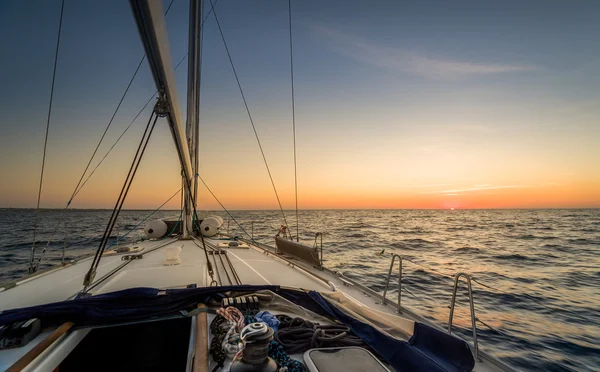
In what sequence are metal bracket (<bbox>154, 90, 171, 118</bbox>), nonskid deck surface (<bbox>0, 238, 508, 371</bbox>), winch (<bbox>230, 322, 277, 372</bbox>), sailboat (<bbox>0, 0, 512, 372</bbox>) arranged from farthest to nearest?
nonskid deck surface (<bbox>0, 238, 508, 371</bbox>) → metal bracket (<bbox>154, 90, 171, 118</bbox>) → sailboat (<bbox>0, 0, 512, 372</bbox>) → winch (<bbox>230, 322, 277, 372</bbox>)

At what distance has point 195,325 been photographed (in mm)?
2424

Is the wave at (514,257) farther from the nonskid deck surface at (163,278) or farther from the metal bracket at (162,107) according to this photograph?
the metal bracket at (162,107)

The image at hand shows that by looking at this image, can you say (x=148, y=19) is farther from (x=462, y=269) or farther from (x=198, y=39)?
(x=462, y=269)

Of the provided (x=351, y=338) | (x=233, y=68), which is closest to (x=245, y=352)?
(x=351, y=338)

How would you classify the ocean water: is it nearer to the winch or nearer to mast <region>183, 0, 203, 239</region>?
the winch

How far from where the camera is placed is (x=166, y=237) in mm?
8562

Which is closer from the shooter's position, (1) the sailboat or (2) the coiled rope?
(1) the sailboat

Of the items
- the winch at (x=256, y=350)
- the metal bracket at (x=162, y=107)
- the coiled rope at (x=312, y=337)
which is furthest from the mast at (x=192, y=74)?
the winch at (x=256, y=350)

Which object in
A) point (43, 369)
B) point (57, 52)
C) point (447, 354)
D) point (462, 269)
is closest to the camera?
point (43, 369)

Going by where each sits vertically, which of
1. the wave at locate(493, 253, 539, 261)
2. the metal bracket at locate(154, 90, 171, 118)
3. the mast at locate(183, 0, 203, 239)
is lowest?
the wave at locate(493, 253, 539, 261)

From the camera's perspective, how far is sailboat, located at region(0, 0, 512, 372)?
1837 mm

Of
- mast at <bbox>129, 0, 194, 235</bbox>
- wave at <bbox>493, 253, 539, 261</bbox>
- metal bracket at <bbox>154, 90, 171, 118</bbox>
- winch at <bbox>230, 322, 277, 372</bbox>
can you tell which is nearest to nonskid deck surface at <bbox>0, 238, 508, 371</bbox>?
winch at <bbox>230, 322, 277, 372</bbox>

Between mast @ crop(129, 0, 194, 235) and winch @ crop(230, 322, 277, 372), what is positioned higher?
mast @ crop(129, 0, 194, 235)

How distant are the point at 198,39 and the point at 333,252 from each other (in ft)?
34.1
